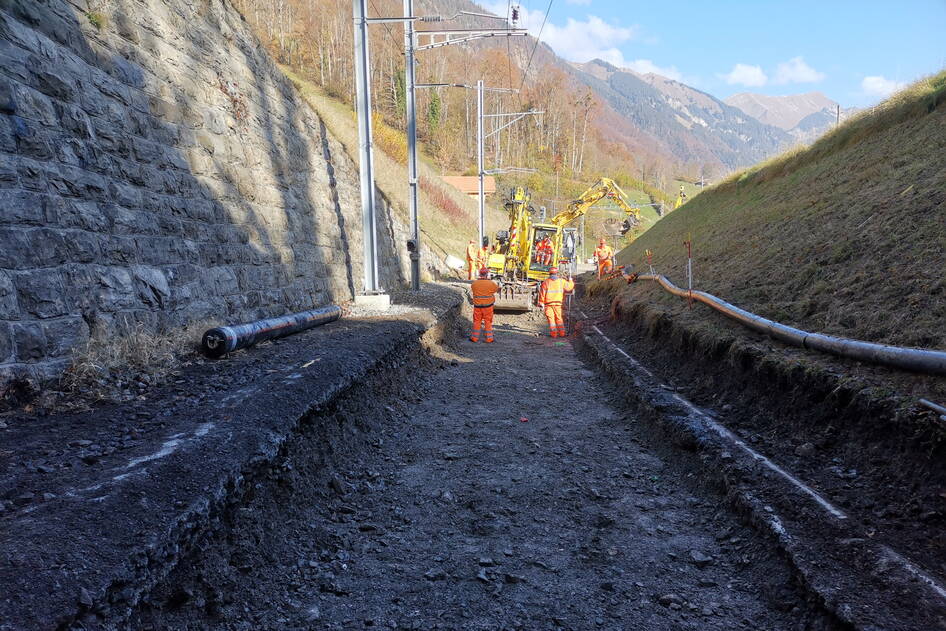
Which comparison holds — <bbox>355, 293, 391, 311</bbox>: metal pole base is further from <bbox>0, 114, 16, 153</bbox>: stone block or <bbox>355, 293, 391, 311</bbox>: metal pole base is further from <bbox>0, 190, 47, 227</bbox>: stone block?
<bbox>0, 114, 16, 153</bbox>: stone block

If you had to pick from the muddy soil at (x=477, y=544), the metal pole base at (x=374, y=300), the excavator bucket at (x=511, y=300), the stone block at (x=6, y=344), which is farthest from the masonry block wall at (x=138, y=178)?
the excavator bucket at (x=511, y=300)

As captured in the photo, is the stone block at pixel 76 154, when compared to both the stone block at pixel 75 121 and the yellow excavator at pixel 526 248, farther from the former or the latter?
the yellow excavator at pixel 526 248

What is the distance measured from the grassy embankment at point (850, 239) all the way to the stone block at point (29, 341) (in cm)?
681

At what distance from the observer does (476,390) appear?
8055 millimetres

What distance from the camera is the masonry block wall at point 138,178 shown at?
4590 millimetres

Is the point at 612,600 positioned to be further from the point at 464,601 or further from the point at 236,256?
the point at 236,256

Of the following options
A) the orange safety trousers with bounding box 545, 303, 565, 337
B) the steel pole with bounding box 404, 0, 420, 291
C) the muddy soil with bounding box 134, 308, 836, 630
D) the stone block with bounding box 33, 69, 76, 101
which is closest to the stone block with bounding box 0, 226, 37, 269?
the stone block with bounding box 33, 69, 76, 101

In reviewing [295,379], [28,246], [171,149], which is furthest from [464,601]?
[171,149]

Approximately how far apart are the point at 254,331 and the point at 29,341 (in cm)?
282

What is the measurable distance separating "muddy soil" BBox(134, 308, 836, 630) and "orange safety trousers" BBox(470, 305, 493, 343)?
6108mm

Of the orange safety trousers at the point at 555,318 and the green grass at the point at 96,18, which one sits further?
the orange safety trousers at the point at 555,318

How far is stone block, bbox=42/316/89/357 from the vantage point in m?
4.61

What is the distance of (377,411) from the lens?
256 inches

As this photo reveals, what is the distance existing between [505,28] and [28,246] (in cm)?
1377
